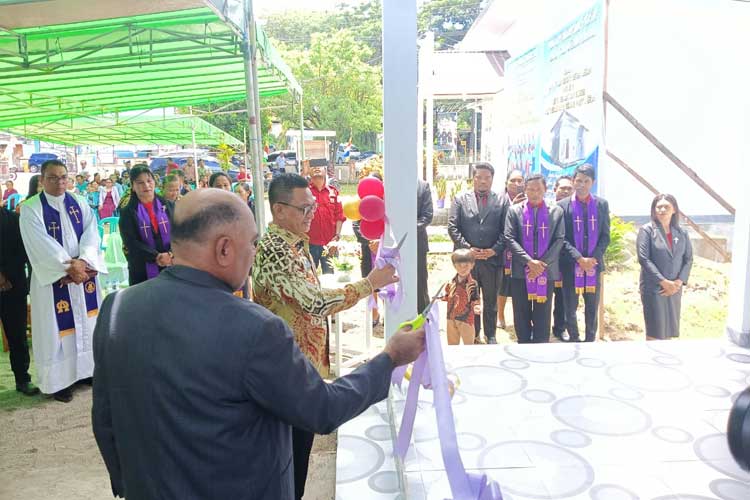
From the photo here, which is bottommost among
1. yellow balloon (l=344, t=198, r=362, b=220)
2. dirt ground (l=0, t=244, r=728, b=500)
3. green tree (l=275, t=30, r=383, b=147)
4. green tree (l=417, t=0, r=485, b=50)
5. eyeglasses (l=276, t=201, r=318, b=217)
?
dirt ground (l=0, t=244, r=728, b=500)

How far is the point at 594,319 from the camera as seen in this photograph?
4656mm

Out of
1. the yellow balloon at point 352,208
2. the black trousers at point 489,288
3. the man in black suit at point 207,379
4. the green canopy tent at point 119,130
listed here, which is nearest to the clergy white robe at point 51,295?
the yellow balloon at point 352,208

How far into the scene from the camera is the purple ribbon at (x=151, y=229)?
4301 millimetres

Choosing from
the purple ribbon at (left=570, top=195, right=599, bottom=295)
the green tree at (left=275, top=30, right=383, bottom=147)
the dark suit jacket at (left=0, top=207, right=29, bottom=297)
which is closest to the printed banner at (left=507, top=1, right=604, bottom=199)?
the purple ribbon at (left=570, top=195, right=599, bottom=295)

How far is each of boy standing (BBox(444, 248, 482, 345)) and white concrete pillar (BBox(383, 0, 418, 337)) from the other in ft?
4.20

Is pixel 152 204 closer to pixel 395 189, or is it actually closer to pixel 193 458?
pixel 395 189

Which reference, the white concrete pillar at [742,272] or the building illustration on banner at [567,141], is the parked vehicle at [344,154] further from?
the white concrete pillar at [742,272]

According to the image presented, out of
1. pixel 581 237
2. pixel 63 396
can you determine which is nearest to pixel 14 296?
pixel 63 396

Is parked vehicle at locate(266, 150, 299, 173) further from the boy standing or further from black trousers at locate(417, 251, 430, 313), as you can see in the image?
the boy standing

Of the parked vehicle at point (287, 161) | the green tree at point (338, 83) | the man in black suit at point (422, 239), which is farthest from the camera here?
the green tree at point (338, 83)

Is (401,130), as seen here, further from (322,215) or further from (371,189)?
(322,215)

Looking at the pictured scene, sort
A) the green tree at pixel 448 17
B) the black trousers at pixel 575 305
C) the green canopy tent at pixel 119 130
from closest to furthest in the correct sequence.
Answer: the black trousers at pixel 575 305, the green canopy tent at pixel 119 130, the green tree at pixel 448 17

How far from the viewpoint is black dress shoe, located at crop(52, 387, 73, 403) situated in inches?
161

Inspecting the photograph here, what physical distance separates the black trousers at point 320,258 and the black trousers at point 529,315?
216cm
